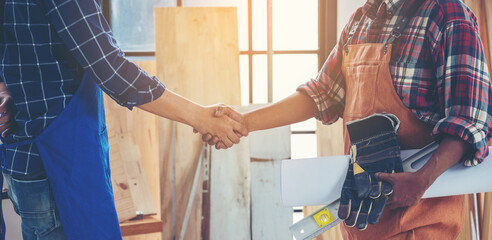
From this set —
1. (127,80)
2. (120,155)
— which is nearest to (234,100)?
(120,155)

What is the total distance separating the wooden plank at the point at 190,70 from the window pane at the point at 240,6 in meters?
0.49

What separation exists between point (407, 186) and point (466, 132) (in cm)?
20

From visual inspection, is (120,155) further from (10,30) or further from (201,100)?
(10,30)

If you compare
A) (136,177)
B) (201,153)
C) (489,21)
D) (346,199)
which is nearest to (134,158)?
(136,177)

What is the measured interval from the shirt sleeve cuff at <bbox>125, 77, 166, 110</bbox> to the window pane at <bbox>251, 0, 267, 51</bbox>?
191 cm

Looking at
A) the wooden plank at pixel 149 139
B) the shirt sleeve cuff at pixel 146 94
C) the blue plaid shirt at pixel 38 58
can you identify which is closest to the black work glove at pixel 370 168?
the shirt sleeve cuff at pixel 146 94

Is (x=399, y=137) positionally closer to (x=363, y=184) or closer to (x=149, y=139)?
(x=363, y=184)

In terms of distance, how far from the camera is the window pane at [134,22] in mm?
3170

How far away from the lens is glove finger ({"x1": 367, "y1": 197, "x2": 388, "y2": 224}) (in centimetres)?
116

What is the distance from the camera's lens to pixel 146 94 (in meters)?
1.42

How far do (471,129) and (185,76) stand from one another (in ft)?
6.19

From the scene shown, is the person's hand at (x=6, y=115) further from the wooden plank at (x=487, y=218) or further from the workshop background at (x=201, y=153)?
the wooden plank at (x=487, y=218)

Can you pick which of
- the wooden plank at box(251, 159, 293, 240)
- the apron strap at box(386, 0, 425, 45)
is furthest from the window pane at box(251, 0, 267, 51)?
the apron strap at box(386, 0, 425, 45)

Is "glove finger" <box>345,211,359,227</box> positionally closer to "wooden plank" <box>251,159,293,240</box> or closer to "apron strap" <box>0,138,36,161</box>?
"apron strap" <box>0,138,36,161</box>
